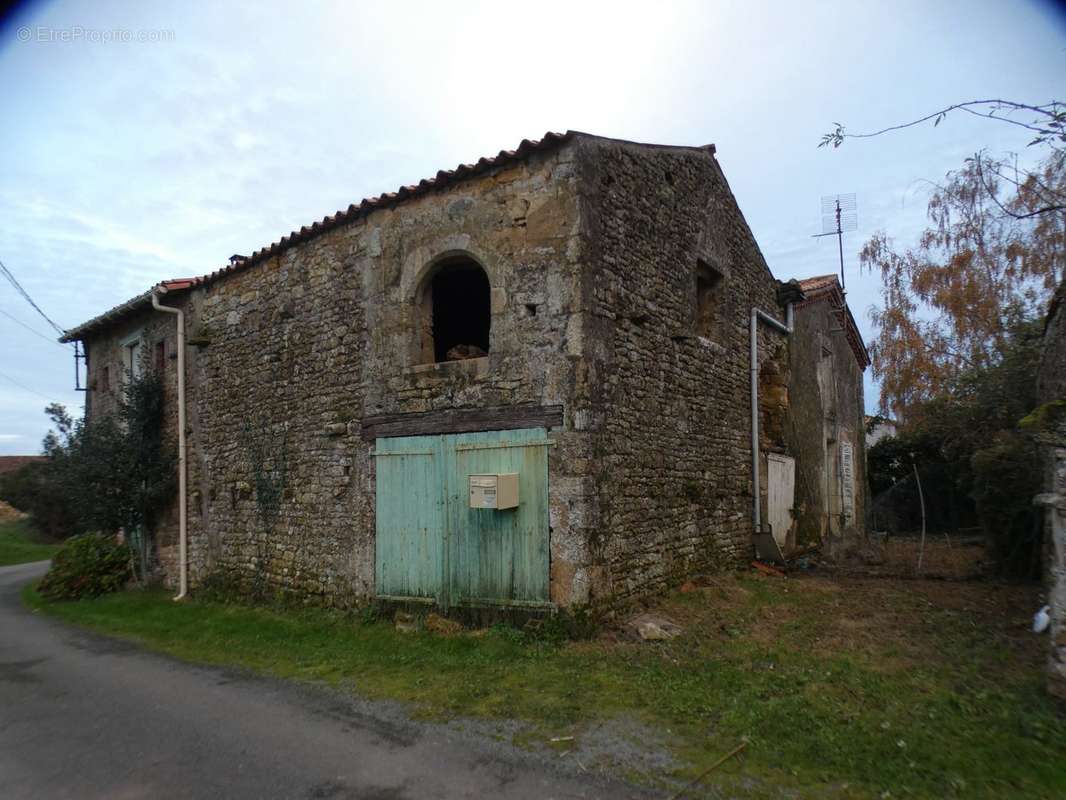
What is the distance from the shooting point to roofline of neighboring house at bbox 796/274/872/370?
43.4 ft

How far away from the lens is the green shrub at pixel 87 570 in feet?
38.8

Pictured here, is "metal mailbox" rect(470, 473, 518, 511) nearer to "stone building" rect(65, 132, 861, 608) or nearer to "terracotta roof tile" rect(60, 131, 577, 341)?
"stone building" rect(65, 132, 861, 608)

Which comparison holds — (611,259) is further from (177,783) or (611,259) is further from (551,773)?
(177,783)

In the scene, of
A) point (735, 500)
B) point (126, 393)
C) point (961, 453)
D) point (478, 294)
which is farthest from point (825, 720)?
point (126, 393)

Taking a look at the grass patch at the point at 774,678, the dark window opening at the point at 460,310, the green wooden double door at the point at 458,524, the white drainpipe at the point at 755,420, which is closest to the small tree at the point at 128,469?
the grass patch at the point at 774,678

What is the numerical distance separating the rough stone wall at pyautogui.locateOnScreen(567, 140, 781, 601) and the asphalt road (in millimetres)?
2656

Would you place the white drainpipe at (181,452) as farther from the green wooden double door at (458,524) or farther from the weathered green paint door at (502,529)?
the weathered green paint door at (502,529)

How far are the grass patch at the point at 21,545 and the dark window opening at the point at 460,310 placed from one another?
17.1 m

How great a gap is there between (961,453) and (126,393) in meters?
14.9

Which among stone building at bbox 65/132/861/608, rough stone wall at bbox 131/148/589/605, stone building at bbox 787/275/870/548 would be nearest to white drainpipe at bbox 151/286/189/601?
rough stone wall at bbox 131/148/589/605

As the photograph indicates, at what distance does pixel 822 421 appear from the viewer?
1348 centimetres

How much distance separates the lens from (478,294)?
10.4 metres

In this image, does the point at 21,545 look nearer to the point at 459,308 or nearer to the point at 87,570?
the point at 87,570

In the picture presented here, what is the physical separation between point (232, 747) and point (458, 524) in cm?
327
